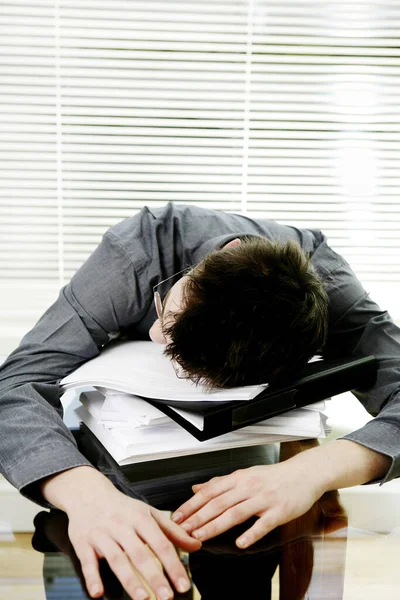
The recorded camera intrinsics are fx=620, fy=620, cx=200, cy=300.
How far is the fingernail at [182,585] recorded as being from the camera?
1.88 ft

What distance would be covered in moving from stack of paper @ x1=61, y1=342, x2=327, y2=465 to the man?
0.04 meters

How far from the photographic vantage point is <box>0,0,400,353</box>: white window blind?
1.74 meters

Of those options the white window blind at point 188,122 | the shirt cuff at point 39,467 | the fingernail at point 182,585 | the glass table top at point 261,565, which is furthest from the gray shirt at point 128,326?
the white window blind at point 188,122

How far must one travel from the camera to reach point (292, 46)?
5.86ft

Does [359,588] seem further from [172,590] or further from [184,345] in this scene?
[184,345]

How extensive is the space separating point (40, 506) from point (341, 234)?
4.65ft

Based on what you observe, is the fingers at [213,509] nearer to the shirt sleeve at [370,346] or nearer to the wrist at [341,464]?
the wrist at [341,464]

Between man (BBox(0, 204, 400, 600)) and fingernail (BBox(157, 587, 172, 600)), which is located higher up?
man (BBox(0, 204, 400, 600))

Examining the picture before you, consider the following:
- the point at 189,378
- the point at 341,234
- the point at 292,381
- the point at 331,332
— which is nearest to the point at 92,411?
the point at 189,378

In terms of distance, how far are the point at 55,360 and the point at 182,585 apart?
488 millimetres

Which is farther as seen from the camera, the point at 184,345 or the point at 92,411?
the point at 92,411

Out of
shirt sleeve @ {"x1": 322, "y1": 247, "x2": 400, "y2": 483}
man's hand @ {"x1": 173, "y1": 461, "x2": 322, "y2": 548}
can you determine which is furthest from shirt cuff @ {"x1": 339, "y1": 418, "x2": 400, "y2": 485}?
man's hand @ {"x1": 173, "y1": 461, "x2": 322, "y2": 548}

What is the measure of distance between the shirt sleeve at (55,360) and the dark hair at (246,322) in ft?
0.64

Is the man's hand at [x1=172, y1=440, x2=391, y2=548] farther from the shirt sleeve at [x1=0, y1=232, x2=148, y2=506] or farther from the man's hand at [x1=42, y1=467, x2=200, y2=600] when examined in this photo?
the shirt sleeve at [x1=0, y1=232, x2=148, y2=506]
